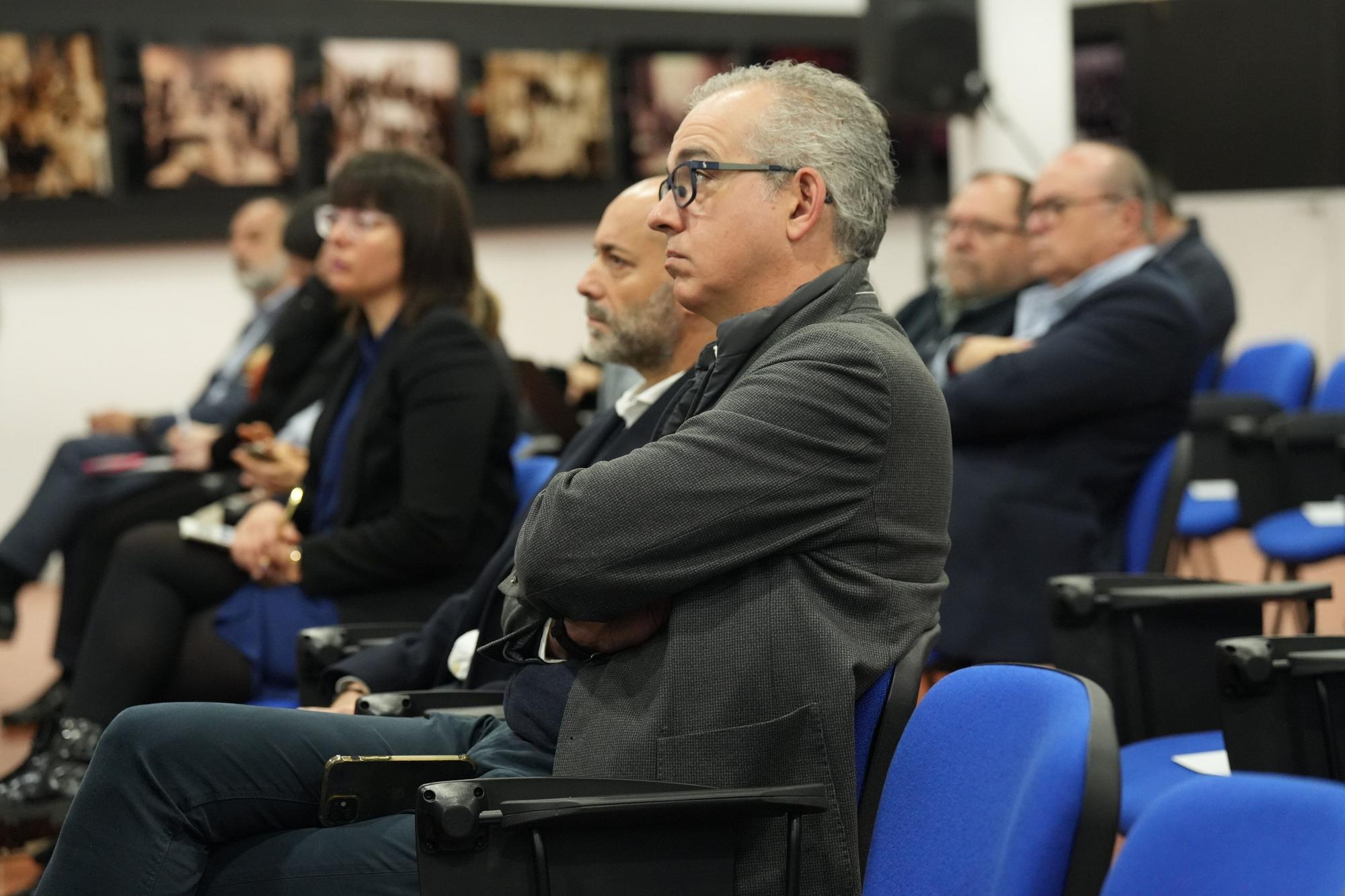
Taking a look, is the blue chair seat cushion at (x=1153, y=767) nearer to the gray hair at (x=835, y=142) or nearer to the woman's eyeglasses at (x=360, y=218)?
the gray hair at (x=835, y=142)

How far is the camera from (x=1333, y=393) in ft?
16.2

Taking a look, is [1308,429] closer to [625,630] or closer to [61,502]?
[625,630]

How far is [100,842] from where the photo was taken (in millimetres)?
1722

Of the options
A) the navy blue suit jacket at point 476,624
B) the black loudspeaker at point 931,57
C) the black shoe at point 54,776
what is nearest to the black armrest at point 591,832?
the navy blue suit jacket at point 476,624

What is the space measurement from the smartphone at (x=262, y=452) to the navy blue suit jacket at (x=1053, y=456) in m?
1.52

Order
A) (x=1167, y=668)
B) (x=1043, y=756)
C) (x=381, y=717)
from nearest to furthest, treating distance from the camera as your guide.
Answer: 1. (x=1043, y=756)
2. (x=381, y=717)
3. (x=1167, y=668)

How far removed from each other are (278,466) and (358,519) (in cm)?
47

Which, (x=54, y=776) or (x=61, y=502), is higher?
(x=61, y=502)

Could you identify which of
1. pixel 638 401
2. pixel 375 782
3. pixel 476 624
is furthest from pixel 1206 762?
pixel 375 782

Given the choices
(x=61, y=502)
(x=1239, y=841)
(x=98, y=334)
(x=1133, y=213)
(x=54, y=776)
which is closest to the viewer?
(x=1239, y=841)

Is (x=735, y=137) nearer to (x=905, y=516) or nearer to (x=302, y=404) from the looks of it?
(x=905, y=516)

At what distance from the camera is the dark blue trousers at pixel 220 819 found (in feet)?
5.66

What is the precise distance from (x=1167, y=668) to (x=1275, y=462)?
6.75 feet

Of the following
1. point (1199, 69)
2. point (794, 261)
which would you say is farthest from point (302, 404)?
point (1199, 69)
